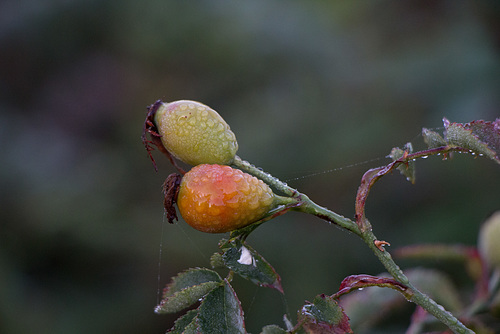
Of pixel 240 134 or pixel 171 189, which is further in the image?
pixel 240 134

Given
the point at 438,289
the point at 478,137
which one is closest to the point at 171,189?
the point at 478,137

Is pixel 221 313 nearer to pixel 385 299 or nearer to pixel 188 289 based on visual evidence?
pixel 188 289

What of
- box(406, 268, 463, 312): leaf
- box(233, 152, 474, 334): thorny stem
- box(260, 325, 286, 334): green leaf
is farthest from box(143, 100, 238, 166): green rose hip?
box(406, 268, 463, 312): leaf

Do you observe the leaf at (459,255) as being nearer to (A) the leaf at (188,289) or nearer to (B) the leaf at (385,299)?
(B) the leaf at (385,299)

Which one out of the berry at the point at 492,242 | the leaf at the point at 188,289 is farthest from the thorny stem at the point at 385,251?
the berry at the point at 492,242

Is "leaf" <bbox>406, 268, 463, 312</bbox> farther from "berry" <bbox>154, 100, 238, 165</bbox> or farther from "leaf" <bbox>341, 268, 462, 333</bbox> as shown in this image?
"berry" <bbox>154, 100, 238, 165</bbox>

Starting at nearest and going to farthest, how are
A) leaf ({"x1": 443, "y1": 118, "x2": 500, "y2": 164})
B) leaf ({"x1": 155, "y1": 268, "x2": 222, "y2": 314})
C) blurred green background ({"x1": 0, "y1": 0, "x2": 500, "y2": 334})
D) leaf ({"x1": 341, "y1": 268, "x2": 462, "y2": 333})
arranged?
1. leaf ({"x1": 443, "y1": 118, "x2": 500, "y2": 164})
2. leaf ({"x1": 155, "y1": 268, "x2": 222, "y2": 314})
3. leaf ({"x1": 341, "y1": 268, "x2": 462, "y2": 333})
4. blurred green background ({"x1": 0, "y1": 0, "x2": 500, "y2": 334})
